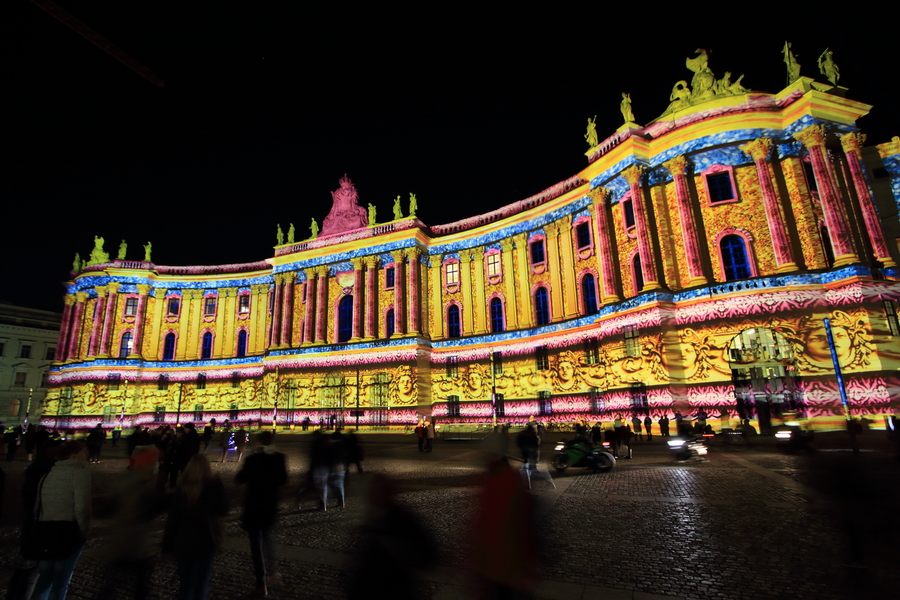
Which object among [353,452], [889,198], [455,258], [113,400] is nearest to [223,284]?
[113,400]

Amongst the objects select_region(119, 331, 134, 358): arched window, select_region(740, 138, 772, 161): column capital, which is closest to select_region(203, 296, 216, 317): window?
select_region(119, 331, 134, 358): arched window

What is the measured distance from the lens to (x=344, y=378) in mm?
38438

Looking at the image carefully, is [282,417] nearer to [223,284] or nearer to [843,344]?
[223,284]

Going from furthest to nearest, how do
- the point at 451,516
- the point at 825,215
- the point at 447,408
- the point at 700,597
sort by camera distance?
the point at 447,408
the point at 825,215
the point at 451,516
the point at 700,597

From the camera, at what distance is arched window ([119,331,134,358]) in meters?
49.0

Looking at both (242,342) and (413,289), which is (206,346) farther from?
(413,289)

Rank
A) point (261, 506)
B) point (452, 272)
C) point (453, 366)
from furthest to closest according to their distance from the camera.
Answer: point (452, 272), point (453, 366), point (261, 506)

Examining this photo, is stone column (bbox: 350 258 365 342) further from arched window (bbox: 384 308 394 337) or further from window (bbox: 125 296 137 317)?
window (bbox: 125 296 137 317)

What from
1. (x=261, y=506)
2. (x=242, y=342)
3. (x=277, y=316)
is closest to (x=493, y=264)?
(x=277, y=316)

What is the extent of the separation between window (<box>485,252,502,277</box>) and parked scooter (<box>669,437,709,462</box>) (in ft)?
74.5

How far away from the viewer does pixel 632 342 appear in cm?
2661

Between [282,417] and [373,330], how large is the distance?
1060 cm


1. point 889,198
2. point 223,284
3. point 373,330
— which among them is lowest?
point 373,330

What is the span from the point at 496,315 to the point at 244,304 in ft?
93.3
